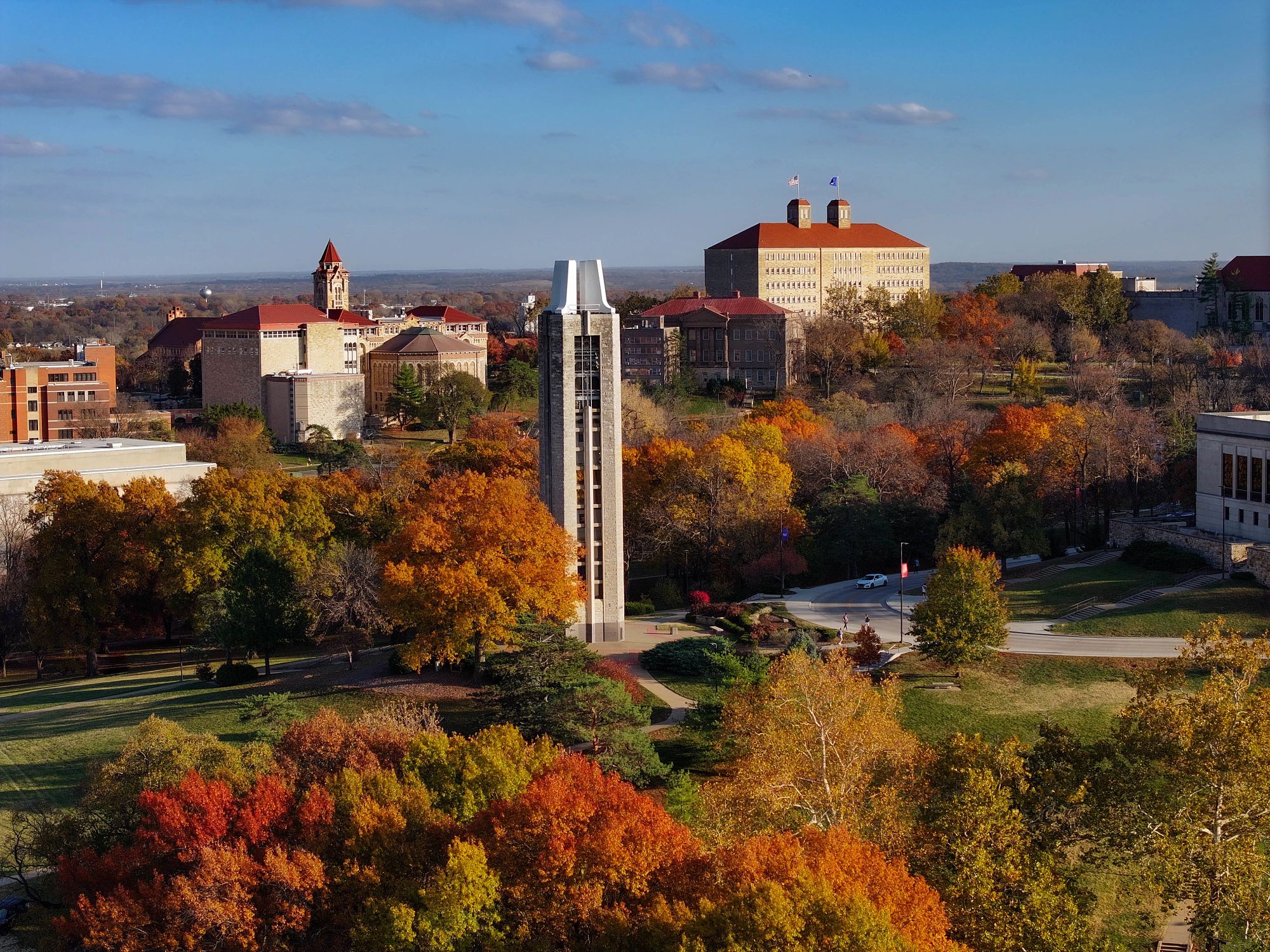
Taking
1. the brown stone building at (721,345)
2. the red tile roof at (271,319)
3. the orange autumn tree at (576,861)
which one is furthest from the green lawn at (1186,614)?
the red tile roof at (271,319)

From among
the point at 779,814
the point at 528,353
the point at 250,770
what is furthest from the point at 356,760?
the point at 528,353

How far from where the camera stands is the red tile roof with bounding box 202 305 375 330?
118 meters

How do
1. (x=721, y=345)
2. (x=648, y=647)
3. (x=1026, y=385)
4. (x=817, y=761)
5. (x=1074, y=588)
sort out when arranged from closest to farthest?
(x=817, y=761)
(x=648, y=647)
(x=1074, y=588)
(x=1026, y=385)
(x=721, y=345)

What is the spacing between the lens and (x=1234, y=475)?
56031 millimetres

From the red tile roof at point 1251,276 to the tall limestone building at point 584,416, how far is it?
303 ft

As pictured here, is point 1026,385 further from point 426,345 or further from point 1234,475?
point 426,345

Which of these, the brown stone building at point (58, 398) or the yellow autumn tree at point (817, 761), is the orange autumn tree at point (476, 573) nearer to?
the yellow autumn tree at point (817, 761)

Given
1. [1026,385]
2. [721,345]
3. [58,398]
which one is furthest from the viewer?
[721,345]

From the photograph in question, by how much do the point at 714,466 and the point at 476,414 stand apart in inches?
1712

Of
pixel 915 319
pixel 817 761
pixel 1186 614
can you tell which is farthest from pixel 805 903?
pixel 915 319

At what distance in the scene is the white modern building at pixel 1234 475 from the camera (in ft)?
180

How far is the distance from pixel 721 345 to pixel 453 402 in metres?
22.1

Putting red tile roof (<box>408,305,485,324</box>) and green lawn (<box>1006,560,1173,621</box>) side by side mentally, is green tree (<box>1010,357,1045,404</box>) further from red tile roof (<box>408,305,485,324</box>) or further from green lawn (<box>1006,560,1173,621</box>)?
red tile roof (<box>408,305,485,324</box>)

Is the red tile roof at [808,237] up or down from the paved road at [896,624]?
up
